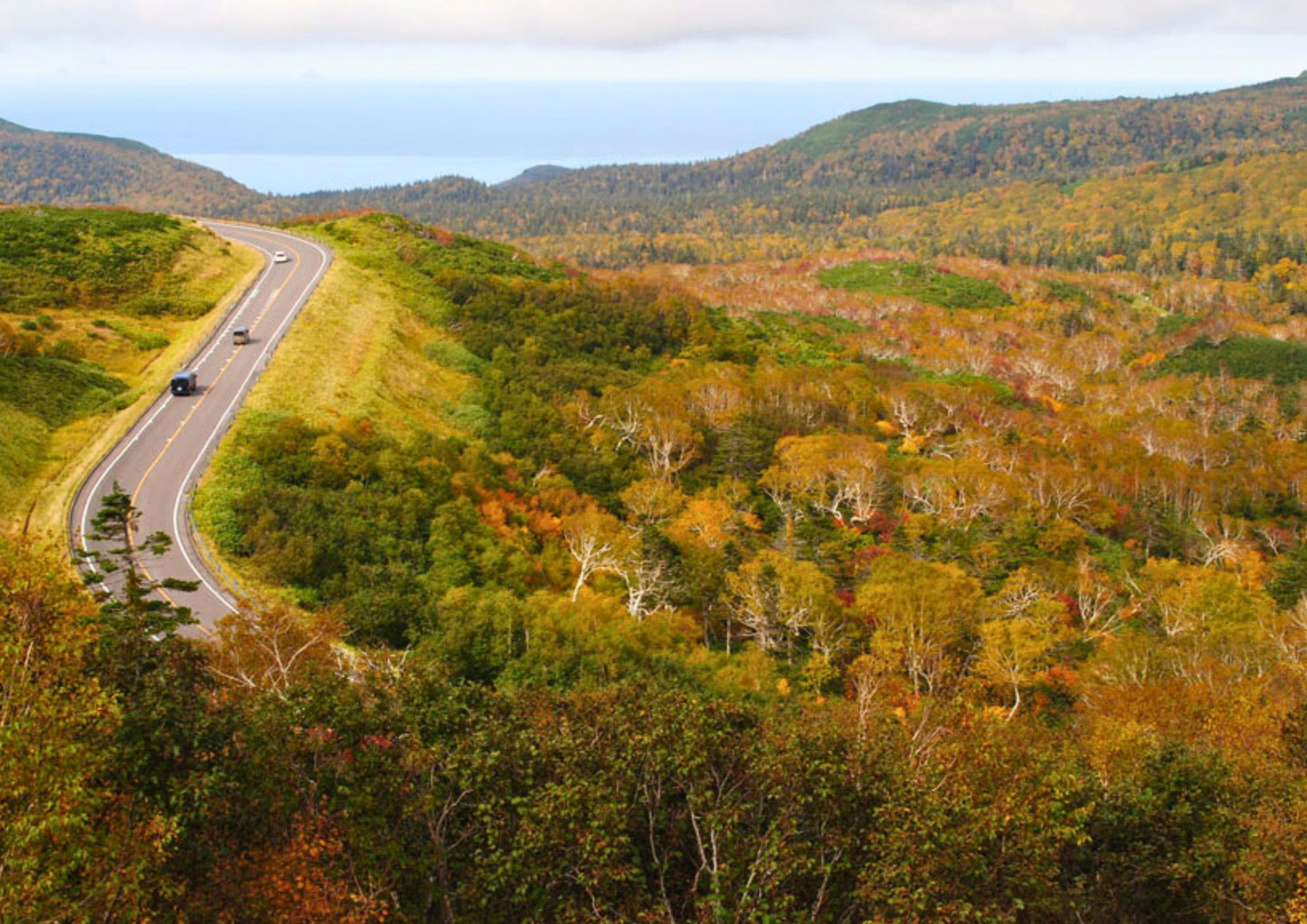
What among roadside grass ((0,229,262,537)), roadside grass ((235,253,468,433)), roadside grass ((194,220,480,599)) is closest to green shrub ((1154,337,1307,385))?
roadside grass ((194,220,480,599))

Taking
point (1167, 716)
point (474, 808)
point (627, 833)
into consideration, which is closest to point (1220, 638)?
point (1167, 716)

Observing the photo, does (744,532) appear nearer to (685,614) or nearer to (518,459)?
(685,614)

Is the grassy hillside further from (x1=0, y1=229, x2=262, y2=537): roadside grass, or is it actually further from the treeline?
the treeline

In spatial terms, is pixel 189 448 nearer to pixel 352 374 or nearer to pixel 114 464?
pixel 114 464

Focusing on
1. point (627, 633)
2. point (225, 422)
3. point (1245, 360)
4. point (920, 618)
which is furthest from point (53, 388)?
point (1245, 360)

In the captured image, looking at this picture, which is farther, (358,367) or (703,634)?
(358,367)

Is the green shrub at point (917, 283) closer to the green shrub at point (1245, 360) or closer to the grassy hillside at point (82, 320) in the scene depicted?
the green shrub at point (1245, 360)

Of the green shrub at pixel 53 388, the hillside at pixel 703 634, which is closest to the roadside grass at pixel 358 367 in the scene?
the hillside at pixel 703 634

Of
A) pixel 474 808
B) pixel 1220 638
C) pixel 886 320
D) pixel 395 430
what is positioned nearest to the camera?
pixel 474 808
